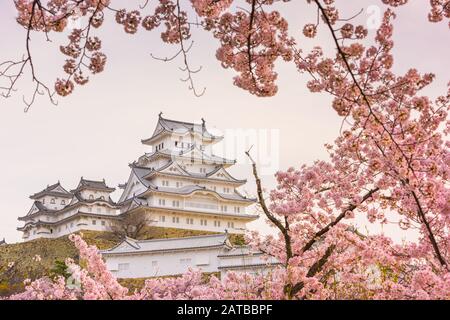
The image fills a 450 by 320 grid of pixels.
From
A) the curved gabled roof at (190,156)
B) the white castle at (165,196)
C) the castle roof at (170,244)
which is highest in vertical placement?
the curved gabled roof at (190,156)

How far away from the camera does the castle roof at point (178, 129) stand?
51.7 metres

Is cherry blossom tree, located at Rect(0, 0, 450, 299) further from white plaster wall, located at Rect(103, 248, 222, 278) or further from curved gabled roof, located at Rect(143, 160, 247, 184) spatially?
curved gabled roof, located at Rect(143, 160, 247, 184)

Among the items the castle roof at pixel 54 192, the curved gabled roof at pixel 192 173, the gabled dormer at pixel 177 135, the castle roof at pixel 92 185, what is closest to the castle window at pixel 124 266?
the curved gabled roof at pixel 192 173

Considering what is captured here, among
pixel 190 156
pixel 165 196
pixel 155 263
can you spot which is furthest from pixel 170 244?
pixel 190 156

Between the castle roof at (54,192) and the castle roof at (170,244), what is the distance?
2106 cm

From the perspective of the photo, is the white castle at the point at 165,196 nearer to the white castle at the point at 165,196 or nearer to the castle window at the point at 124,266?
the white castle at the point at 165,196

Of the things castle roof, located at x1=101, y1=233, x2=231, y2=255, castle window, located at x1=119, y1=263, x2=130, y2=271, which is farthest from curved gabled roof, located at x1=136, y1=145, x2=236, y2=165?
castle window, located at x1=119, y1=263, x2=130, y2=271

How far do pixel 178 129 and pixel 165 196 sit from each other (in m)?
8.26

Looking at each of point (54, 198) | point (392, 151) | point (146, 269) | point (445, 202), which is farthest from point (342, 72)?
point (54, 198)

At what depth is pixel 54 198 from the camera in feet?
172

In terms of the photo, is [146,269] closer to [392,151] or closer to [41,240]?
[41,240]

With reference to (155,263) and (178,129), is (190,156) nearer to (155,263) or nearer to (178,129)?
(178,129)

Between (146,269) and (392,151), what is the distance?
2876 centimetres

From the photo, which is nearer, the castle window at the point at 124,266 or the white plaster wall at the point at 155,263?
the white plaster wall at the point at 155,263
